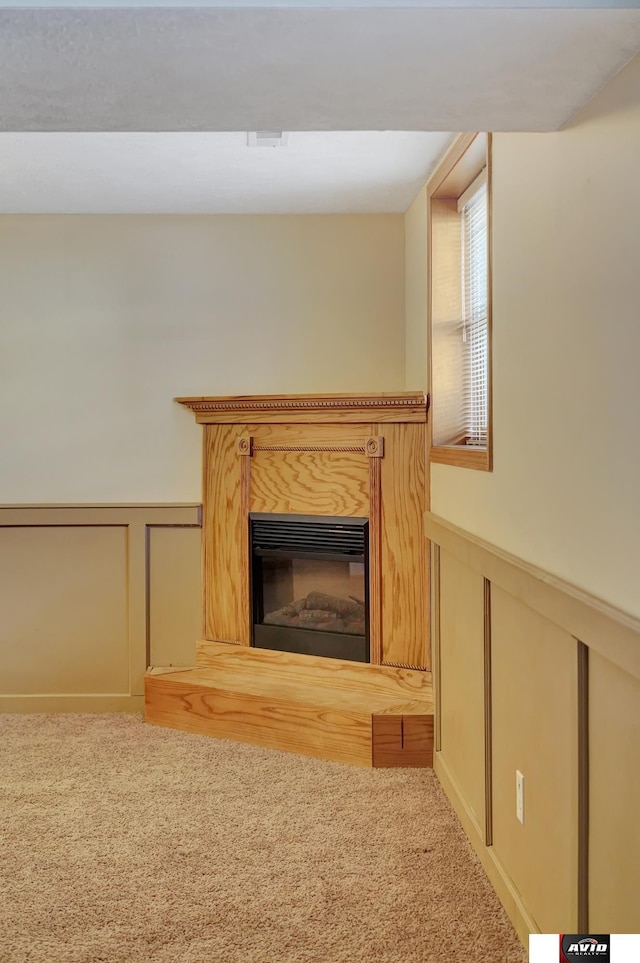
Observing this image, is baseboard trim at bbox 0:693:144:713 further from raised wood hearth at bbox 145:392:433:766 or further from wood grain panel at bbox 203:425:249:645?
wood grain panel at bbox 203:425:249:645

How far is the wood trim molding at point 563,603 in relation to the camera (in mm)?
1543

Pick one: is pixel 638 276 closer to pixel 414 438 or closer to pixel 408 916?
pixel 408 916

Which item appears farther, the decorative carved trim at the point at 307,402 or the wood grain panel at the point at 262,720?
the decorative carved trim at the point at 307,402

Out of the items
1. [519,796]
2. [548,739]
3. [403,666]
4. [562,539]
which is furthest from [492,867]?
[403,666]

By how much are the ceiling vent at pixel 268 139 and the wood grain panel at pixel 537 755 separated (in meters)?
1.83

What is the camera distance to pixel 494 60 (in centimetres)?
162

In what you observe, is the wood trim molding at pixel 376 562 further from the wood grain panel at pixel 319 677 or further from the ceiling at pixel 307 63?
the ceiling at pixel 307 63

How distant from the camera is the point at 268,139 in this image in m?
3.09

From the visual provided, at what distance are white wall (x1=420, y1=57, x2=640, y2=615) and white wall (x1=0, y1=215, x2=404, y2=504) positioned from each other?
1.69 meters

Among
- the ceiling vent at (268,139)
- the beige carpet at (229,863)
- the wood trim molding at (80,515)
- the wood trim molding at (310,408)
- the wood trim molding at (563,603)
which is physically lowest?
the beige carpet at (229,863)

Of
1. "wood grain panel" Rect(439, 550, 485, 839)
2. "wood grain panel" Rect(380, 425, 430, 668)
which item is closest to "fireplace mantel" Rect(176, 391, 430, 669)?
"wood grain panel" Rect(380, 425, 430, 668)

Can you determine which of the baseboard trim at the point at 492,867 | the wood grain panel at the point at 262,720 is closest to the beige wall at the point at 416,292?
the wood grain panel at the point at 262,720

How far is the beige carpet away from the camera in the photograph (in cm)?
220

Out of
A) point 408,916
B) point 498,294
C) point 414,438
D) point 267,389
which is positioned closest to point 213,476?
point 267,389
